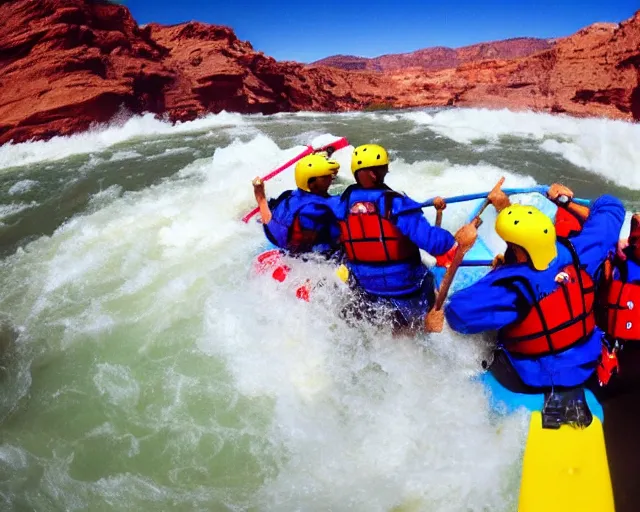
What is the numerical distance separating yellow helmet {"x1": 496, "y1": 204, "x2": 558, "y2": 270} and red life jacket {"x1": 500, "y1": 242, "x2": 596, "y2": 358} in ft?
0.35

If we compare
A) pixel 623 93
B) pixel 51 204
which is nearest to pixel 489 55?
pixel 623 93

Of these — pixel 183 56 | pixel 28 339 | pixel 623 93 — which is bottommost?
pixel 28 339

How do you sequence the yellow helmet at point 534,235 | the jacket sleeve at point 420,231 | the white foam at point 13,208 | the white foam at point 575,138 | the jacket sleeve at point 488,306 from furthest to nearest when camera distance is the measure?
the white foam at point 575,138
the white foam at point 13,208
the jacket sleeve at point 420,231
the jacket sleeve at point 488,306
the yellow helmet at point 534,235

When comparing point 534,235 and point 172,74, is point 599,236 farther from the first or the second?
point 172,74

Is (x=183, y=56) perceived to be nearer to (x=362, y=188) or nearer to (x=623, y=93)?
(x=623, y=93)

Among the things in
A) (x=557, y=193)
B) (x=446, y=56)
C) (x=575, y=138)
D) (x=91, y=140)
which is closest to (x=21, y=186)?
(x=91, y=140)

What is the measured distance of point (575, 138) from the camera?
12.7 metres

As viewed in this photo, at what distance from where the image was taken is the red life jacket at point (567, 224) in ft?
9.28

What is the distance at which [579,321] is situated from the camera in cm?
202

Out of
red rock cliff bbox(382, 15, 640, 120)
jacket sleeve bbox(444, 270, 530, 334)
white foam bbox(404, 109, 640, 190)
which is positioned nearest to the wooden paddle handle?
jacket sleeve bbox(444, 270, 530, 334)

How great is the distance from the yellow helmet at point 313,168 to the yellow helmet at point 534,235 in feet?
5.17

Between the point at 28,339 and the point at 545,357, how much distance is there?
13.0ft

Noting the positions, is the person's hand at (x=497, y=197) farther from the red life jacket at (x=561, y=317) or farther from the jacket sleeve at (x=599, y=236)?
the red life jacket at (x=561, y=317)

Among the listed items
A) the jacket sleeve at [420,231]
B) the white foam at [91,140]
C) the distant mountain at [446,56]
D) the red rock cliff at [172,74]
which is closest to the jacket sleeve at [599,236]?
the jacket sleeve at [420,231]
